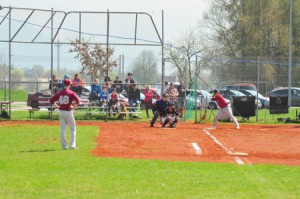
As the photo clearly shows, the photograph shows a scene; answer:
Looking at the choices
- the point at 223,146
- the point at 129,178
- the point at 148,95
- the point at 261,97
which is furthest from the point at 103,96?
the point at 129,178

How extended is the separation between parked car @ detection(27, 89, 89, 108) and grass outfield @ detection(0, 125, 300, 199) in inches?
610

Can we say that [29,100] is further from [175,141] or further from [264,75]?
[175,141]

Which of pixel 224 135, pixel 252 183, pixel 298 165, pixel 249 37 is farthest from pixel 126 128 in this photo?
pixel 249 37

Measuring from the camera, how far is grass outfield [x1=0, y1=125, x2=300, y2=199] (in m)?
10.8

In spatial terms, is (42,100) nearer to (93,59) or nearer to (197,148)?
(93,59)

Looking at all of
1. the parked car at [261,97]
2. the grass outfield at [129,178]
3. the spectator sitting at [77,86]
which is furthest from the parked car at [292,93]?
the grass outfield at [129,178]

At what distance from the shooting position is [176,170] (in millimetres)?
13562

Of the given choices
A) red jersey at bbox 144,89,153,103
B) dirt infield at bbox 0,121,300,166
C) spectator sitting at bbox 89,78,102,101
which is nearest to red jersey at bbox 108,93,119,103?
spectator sitting at bbox 89,78,102,101

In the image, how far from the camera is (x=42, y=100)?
111ft

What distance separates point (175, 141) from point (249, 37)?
149 feet

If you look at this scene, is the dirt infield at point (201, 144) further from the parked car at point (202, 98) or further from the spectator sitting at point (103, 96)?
the parked car at point (202, 98)

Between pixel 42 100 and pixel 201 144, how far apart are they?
1533cm

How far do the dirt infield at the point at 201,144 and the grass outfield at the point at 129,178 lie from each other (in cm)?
130

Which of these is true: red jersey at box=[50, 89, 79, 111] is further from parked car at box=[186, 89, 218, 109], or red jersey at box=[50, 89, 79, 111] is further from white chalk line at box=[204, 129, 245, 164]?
parked car at box=[186, 89, 218, 109]
